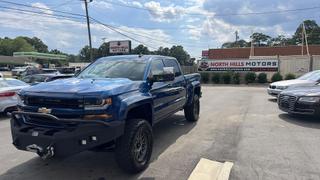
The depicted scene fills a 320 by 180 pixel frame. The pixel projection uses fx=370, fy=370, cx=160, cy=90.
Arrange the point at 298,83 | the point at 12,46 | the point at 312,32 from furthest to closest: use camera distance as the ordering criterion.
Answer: the point at 12,46, the point at 312,32, the point at 298,83

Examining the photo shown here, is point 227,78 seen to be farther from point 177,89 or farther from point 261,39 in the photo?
point 261,39

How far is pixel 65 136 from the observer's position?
4.92m

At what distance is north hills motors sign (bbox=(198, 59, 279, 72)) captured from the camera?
33.2 m

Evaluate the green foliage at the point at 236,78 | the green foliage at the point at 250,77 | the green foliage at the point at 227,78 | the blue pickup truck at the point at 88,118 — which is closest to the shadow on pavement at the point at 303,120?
the blue pickup truck at the point at 88,118

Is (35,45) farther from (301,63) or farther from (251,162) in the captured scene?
(251,162)

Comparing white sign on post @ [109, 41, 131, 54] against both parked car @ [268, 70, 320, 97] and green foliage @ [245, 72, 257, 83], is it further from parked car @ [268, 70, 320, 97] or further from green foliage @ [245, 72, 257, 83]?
parked car @ [268, 70, 320, 97]

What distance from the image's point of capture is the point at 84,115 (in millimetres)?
5180

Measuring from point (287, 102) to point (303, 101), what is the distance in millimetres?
652

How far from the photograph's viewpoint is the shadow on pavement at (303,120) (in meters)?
10.0

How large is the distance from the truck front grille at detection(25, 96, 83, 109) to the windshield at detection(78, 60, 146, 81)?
5.46ft

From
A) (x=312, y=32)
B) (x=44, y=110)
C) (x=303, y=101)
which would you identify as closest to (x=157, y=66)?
(x=44, y=110)

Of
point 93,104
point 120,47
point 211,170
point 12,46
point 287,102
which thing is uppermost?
point 12,46

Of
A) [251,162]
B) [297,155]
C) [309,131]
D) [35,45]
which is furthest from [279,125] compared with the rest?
[35,45]

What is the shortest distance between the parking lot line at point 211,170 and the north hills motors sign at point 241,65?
92.9 ft
